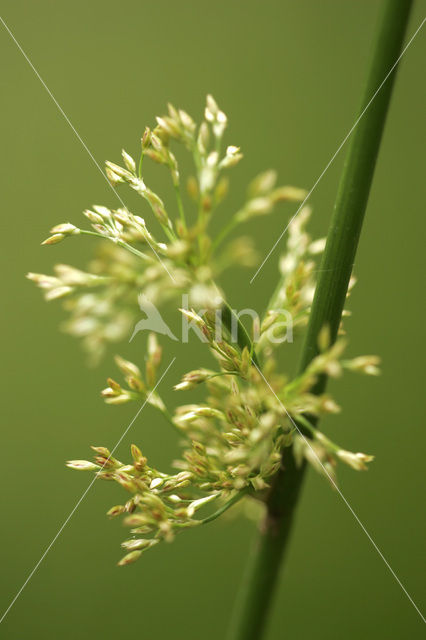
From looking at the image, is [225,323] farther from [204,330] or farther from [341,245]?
[341,245]

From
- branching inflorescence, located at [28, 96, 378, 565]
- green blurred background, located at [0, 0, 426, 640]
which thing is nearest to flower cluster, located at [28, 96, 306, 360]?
branching inflorescence, located at [28, 96, 378, 565]

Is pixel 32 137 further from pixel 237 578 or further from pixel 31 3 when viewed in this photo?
pixel 237 578

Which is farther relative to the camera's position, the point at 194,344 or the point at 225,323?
the point at 194,344

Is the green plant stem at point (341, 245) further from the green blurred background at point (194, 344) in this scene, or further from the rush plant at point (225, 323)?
the green blurred background at point (194, 344)

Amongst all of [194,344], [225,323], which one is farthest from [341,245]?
[194,344]

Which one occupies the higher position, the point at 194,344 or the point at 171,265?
the point at 171,265

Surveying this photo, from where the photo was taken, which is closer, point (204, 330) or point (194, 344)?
point (204, 330)

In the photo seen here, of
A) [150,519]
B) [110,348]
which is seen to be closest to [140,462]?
[150,519]
